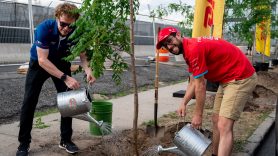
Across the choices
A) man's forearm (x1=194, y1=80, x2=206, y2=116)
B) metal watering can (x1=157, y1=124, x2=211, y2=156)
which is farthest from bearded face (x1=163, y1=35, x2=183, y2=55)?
metal watering can (x1=157, y1=124, x2=211, y2=156)

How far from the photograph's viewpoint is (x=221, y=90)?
4445 millimetres

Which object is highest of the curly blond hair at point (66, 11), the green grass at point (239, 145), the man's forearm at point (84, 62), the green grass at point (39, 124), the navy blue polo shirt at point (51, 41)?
the curly blond hair at point (66, 11)

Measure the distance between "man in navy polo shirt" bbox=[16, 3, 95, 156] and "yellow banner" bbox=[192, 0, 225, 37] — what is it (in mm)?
2733

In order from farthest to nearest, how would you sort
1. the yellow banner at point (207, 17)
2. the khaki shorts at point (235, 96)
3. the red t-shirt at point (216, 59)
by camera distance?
1. the yellow banner at point (207, 17)
2. the khaki shorts at point (235, 96)
3. the red t-shirt at point (216, 59)

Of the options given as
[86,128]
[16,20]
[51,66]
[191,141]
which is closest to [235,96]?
[191,141]

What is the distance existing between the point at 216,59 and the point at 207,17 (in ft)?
9.77

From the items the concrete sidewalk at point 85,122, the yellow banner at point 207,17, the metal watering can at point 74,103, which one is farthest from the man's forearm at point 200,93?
the yellow banner at point 207,17

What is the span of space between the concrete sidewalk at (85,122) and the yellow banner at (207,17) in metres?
1.81

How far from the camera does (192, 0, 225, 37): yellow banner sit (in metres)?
6.69

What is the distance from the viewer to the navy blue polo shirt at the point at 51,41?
4.26m

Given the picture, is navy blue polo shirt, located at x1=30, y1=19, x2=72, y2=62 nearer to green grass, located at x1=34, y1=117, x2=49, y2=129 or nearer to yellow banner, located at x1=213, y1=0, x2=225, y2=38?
green grass, located at x1=34, y1=117, x2=49, y2=129

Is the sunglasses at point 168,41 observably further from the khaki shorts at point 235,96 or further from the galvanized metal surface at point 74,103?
the galvanized metal surface at point 74,103

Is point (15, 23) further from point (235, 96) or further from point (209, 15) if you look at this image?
point (235, 96)

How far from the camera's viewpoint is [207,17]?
22.4 ft
